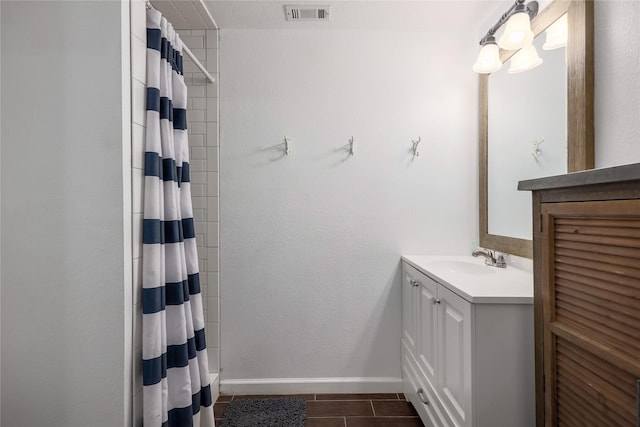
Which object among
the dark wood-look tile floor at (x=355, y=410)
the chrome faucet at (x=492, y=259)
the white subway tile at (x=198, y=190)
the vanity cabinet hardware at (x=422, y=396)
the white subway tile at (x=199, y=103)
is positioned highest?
the white subway tile at (x=199, y=103)

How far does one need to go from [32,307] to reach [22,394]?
1.07ft

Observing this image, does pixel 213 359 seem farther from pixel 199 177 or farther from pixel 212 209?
pixel 199 177

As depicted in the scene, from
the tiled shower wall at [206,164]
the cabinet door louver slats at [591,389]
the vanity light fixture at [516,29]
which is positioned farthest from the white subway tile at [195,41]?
the cabinet door louver slats at [591,389]

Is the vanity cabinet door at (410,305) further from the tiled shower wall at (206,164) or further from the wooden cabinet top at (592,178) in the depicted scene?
the tiled shower wall at (206,164)

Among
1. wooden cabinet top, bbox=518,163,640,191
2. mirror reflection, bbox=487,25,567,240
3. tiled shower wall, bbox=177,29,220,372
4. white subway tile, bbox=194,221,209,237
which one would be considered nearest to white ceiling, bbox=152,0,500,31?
tiled shower wall, bbox=177,29,220,372

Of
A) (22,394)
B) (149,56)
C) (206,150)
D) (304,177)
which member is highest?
(149,56)

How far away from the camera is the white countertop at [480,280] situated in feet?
4.13

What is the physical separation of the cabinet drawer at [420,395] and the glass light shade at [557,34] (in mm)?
1756

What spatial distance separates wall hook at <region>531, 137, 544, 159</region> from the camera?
1704 millimetres

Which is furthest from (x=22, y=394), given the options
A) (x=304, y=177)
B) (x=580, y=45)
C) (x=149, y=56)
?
(x=580, y=45)

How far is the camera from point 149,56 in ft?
4.55

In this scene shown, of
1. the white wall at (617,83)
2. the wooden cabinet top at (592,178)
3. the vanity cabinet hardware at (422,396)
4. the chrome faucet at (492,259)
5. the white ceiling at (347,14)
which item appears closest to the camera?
the wooden cabinet top at (592,178)

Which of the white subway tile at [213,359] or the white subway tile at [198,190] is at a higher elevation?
the white subway tile at [198,190]

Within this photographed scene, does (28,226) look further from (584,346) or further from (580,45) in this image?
(580,45)
